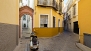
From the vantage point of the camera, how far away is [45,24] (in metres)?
19.1

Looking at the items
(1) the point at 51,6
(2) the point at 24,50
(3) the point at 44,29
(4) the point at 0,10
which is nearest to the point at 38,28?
(3) the point at 44,29

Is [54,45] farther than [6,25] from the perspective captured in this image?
Yes

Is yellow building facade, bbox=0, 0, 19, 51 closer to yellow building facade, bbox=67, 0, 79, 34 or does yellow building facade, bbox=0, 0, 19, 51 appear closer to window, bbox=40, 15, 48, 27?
window, bbox=40, 15, 48, 27

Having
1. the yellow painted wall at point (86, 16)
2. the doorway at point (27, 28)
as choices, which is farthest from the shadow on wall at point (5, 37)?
the doorway at point (27, 28)

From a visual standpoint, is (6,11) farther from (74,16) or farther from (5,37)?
(74,16)

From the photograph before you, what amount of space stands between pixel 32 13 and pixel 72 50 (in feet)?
34.4

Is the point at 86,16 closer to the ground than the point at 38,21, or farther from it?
farther from it

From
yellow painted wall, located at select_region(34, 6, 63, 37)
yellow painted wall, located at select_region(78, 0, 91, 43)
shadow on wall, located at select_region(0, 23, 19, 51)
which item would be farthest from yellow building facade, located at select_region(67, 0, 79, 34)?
shadow on wall, located at select_region(0, 23, 19, 51)

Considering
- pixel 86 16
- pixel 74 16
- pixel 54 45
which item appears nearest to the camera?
pixel 86 16

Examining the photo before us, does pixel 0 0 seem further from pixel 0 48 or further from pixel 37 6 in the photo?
pixel 37 6

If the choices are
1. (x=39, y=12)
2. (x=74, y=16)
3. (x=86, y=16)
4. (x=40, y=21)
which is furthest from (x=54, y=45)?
(x=74, y=16)

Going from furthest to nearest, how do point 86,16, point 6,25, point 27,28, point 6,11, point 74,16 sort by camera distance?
point 27,28
point 74,16
point 86,16
point 6,11
point 6,25

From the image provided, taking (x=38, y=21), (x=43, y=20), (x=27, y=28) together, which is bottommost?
(x=27, y=28)

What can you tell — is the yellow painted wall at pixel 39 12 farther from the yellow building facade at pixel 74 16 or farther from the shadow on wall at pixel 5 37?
the shadow on wall at pixel 5 37
